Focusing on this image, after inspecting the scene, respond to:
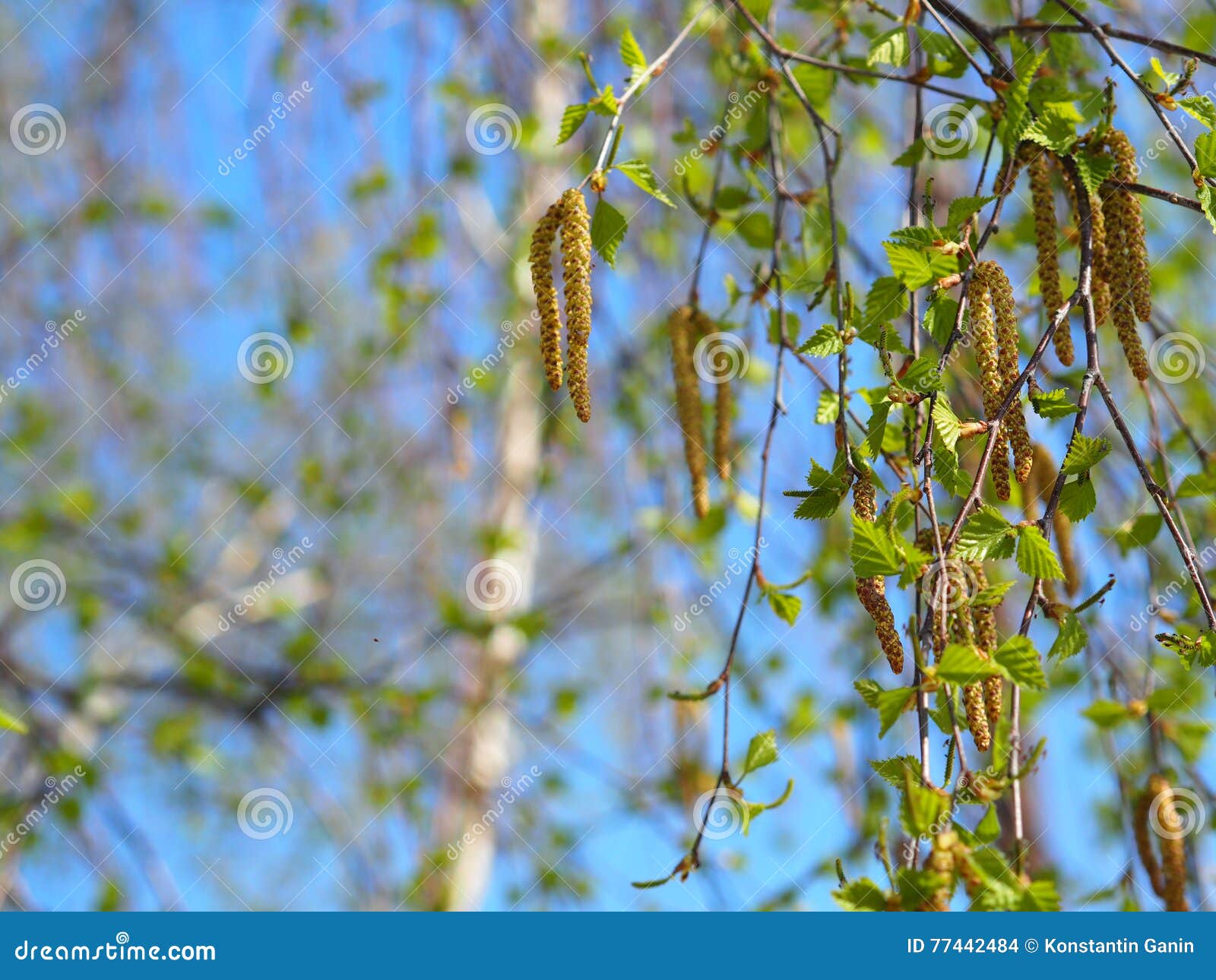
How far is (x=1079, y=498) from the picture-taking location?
1188mm

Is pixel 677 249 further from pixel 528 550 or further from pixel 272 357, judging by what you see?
pixel 272 357

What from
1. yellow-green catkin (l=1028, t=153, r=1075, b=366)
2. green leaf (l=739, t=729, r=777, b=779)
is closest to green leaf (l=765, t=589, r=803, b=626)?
green leaf (l=739, t=729, r=777, b=779)

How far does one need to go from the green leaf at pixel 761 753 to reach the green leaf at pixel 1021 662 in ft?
1.31

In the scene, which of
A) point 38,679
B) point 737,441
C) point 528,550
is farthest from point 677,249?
point 38,679

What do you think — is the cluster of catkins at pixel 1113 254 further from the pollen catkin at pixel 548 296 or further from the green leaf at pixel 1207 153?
the pollen catkin at pixel 548 296

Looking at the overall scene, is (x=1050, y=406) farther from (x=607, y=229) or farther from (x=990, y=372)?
(x=607, y=229)

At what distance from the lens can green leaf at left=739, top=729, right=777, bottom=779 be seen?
4.18 feet

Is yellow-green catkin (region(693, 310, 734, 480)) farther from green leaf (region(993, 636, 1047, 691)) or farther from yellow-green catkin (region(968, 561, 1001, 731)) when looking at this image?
green leaf (region(993, 636, 1047, 691))

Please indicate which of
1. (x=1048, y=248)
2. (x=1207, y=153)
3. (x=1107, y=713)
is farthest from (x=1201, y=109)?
(x=1107, y=713)

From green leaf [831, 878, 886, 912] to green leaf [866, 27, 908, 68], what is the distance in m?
1.01

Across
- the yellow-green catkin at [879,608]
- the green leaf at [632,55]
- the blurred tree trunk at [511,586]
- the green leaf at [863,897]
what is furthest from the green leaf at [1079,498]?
the blurred tree trunk at [511,586]

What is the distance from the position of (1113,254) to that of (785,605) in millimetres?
591

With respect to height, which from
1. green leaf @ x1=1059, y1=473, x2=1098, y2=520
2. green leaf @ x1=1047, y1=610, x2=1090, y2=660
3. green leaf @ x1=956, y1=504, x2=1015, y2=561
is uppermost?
green leaf @ x1=1059, y1=473, x2=1098, y2=520

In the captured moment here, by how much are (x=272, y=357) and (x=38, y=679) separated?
1276 millimetres
